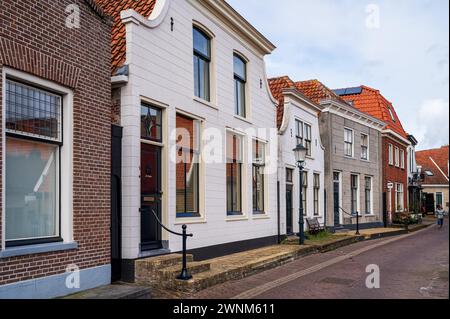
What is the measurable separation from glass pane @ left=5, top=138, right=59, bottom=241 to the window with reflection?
8.30m

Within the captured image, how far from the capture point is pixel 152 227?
10578mm

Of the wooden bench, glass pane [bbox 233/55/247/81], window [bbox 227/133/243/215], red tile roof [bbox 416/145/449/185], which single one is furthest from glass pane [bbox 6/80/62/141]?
red tile roof [bbox 416/145/449/185]

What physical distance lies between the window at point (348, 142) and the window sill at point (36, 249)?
18.8m

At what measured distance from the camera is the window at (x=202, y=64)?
12.7 metres

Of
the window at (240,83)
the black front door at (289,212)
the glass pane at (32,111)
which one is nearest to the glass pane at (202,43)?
the window at (240,83)

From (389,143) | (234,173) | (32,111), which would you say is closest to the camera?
(32,111)

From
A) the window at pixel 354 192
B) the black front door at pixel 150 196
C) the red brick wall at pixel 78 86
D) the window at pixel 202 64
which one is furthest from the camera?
the window at pixel 354 192

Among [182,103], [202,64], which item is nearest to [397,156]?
[202,64]

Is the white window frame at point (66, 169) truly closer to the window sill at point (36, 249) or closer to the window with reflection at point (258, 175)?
the window sill at point (36, 249)

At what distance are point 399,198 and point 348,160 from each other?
10748 mm

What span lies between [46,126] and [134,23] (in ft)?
10.5

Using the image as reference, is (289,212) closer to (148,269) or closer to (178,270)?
(178,270)

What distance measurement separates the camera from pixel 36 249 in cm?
741

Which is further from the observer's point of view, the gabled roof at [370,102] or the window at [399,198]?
the window at [399,198]
